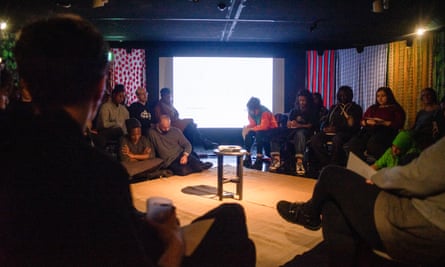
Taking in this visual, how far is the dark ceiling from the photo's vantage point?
4.80 meters

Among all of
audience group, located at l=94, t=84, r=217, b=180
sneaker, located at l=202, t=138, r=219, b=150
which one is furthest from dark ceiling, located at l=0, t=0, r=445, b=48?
sneaker, located at l=202, t=138, r=219, b=150

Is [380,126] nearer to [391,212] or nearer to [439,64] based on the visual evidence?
[439,64]

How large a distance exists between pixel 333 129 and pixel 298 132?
1.63ft

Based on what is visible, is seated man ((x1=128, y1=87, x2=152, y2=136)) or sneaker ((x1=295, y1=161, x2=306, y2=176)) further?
seated man ((x1=128, y1=87, x2=152, y2=136))

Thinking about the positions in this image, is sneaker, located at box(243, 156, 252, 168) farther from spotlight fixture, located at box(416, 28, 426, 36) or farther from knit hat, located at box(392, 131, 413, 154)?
spotlight fixture, located at box(416, 28, 426, 36)

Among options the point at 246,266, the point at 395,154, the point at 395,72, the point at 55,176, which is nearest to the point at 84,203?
the point at 55,176

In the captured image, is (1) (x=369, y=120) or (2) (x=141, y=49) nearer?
(1) (x=369, y=120)

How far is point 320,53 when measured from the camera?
7750mm

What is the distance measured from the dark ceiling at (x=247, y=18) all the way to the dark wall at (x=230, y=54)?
1.07 ft

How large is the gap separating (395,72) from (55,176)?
6.96 meters

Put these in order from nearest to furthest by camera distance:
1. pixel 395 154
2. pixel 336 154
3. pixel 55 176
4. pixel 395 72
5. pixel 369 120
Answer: pixel 55 176, pixel 395 154, pixel 369 120, pixel 336 154, pixel 395 72

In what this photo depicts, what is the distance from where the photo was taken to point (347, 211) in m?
1.82

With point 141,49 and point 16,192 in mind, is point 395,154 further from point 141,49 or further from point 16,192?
point 141,49

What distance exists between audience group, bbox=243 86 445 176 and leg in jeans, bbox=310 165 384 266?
8.46 feet
